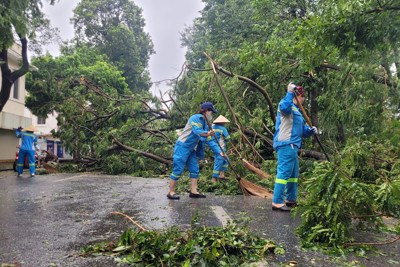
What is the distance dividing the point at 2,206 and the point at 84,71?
21116 mm

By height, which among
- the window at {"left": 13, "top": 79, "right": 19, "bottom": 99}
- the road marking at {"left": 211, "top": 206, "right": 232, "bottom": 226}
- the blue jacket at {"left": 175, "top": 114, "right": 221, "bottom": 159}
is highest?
the window at {"left": 13, "top": 79, "right": 19, "bottom": 99}

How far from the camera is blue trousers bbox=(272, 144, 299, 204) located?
4590 mm

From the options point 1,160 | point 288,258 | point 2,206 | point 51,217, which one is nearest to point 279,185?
point 288,258

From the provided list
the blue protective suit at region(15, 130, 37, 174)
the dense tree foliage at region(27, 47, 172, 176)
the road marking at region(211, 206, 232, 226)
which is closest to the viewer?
the road marking at region(211, 206, 232, 226)

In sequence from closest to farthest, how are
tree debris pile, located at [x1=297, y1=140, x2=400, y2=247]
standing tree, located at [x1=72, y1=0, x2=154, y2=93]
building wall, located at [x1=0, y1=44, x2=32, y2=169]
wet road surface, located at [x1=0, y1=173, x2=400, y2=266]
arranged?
1. wet road surface, located at [x1=0, y1=173, x2=400, y2=266]
2. tree debris pile, located at [x1=297, y1=140, x2=400, y2=247]
3. building wall, located at [x1=0, y1=44, x2=32, y2=169]
4. standing tree, located at [x1=72, y1=0, x2=154, y2=93]

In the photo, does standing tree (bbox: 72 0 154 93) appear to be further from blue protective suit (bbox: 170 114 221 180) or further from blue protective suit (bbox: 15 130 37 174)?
blue protective suit (bbox: 170 114 221 180)

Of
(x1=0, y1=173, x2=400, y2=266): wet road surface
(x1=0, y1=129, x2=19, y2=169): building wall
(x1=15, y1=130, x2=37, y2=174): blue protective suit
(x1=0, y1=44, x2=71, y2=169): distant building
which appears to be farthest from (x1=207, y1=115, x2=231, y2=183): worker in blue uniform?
(x1=0, y1=129, x2=19, y2=169): building wall

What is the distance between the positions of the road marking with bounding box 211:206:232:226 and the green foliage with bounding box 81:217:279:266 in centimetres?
91

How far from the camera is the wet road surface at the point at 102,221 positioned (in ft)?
8.20

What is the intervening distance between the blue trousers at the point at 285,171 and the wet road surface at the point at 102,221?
312 mm

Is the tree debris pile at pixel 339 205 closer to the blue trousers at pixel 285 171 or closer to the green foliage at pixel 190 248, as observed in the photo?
the green foliage at pixel 190 248

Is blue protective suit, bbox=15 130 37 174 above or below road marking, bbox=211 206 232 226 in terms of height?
above

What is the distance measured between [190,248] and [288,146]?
2755 mm

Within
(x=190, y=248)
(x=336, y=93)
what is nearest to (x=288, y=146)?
(x=190, y=248)
